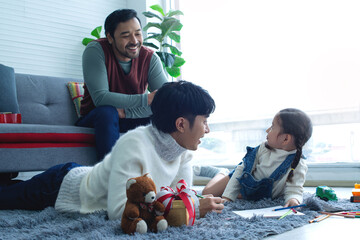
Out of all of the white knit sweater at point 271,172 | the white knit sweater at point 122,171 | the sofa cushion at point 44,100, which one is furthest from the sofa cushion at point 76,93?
the white knit sweater at point 271,172

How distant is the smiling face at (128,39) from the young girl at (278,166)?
103cm

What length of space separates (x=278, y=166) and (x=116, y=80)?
1.22 m

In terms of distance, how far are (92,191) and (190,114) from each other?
1.55 feet

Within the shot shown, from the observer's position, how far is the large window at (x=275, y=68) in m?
2.63

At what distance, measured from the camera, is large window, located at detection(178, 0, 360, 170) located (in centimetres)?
263

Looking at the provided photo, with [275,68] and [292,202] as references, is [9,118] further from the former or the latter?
[275,68]

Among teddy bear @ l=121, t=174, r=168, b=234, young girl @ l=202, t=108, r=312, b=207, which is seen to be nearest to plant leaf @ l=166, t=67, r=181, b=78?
young girl @ l=202, t=108, r=312, b=207

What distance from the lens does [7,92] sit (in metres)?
2.53

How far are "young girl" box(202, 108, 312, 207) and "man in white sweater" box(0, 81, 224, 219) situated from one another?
41cm

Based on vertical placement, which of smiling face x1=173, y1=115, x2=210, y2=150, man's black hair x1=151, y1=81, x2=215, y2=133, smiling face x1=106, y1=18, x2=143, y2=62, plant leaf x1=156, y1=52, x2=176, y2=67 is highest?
smiling face x1=106, y1=18, x2=143, y2=62

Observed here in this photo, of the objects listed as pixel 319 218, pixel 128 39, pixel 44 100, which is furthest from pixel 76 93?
pixel 319 218

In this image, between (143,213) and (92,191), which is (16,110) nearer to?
(92,191)

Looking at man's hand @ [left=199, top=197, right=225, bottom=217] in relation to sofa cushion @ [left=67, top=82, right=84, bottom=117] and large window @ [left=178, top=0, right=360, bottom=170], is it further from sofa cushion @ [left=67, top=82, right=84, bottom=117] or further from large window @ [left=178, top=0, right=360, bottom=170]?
sofa cushion @ [left=67, top=82, right=84, bottom=117]

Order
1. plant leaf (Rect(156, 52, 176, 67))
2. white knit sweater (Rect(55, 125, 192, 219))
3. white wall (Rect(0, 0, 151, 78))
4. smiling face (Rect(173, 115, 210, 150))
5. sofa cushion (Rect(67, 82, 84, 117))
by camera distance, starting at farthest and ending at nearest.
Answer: white wall (Rect(0, 0, 151, 78)) → plant leaf (Rect(156, 52, 176, 67)) → sofa cushion (Rect(67, 82, 84, 117)) → smiling face (Rect(173, 115, 210, 150)) → white knit sweater (Rect(55, 125, 192, 219))
